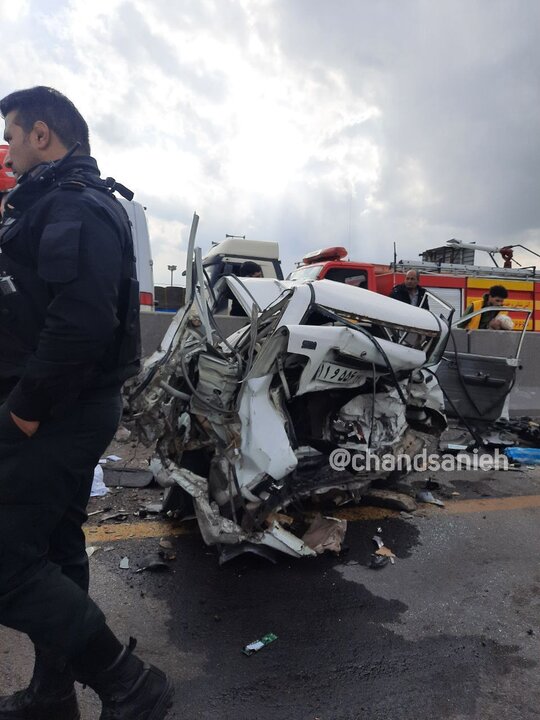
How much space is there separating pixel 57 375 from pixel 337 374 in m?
1.77

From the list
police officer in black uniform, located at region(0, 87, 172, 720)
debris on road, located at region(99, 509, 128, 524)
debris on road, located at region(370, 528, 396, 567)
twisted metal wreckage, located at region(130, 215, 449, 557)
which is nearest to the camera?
police officer in black uniform, located at region(0, 87, 172, 720)

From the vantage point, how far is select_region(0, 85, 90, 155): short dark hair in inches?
66.7

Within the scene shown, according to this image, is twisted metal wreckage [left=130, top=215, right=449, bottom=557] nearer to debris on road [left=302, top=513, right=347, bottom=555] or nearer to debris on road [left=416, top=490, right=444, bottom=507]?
debris on road [left=302, top=513, right=347, bottom=555]

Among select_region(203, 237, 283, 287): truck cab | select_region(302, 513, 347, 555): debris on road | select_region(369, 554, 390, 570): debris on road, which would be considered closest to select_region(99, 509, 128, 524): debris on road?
select_region(302, 513, 347, 555): debris on road

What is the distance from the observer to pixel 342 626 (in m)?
2.41

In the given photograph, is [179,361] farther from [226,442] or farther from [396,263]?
[396,263]

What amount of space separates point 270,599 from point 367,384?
4.37 feet

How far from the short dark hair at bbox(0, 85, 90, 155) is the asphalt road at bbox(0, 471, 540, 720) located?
6.29 feet

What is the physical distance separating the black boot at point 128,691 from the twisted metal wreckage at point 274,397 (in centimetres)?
89

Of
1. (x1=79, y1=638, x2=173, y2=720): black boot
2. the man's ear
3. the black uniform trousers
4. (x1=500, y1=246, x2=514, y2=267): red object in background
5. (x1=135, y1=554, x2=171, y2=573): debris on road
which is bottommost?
(x1=135, y1=554, x2=171, y2=573): debris on road

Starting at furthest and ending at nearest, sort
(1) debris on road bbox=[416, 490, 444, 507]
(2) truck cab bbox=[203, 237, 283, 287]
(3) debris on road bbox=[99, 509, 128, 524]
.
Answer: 1. (2) truck cab bbox=[203, 237, 283, 287]
2. (1) debris on road bbox=[416, 490, 444, 507]
3. (3) debris on road bbox=[99, 509, 128, 524]

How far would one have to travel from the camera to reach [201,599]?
102 inches

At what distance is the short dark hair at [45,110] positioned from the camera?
1693 millimetres

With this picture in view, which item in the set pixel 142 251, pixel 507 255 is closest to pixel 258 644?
pixel 142 251
